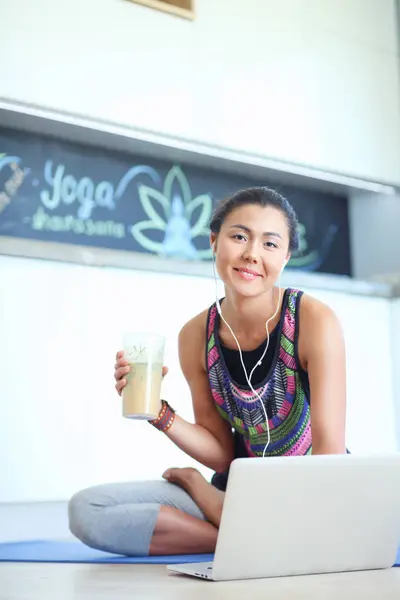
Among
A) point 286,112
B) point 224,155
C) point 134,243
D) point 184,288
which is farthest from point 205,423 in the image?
point 286,112

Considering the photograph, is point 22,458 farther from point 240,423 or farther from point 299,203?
point 299,203

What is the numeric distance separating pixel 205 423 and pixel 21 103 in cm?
159

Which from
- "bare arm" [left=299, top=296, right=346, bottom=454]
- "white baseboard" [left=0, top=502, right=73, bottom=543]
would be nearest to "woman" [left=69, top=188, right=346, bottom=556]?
"bare arm" [left=299, top=296, right=346, bottom=454]

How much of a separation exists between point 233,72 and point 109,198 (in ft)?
2.55

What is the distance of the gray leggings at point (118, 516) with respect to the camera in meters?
1.65

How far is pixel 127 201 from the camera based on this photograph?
337 cm

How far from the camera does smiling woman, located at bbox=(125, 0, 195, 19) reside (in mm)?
3324

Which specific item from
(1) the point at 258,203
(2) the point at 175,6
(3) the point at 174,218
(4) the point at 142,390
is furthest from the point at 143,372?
(2) the point at 175,6

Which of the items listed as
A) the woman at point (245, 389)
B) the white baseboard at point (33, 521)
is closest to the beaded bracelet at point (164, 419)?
the woman at point (245, 389)

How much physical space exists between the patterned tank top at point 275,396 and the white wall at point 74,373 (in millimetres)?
1040

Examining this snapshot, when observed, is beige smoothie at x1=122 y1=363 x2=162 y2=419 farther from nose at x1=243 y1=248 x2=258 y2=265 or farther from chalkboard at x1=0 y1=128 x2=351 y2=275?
chalkboard at x1=0 y1=128 x2=351 y2=275

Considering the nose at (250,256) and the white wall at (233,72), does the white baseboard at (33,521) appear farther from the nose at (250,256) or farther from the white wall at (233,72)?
the white wall at (233,72)

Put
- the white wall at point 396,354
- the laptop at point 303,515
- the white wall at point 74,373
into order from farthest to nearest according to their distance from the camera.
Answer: the white wall at point 396,354 → the white wall at point 74,373 → the laptop at point 303,515

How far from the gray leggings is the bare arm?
1.16ft
